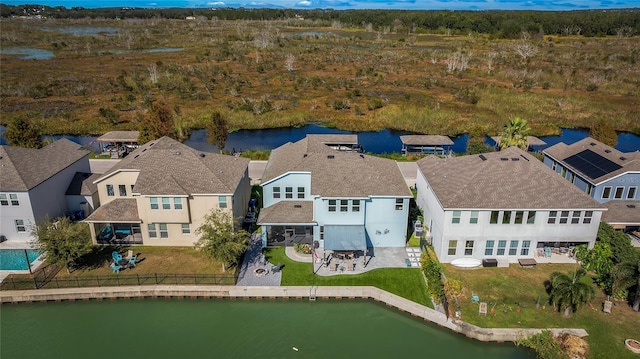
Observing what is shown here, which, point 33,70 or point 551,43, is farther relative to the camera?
point 551,43

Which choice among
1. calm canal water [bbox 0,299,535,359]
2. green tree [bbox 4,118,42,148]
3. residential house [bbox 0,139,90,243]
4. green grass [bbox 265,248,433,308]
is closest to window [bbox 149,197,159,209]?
calm canal water [bbox 0,299,535,359]

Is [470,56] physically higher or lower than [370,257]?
higher

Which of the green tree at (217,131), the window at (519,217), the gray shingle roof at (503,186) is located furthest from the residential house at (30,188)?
the window at (519,217)

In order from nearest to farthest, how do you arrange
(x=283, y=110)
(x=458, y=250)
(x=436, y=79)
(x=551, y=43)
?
(x=458, y=250) < (x=283, y=110) < (x=436, y=79) < (x=551, y=43)

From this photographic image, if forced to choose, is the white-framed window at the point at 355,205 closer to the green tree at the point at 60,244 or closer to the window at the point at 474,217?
the window at the point at 474,217

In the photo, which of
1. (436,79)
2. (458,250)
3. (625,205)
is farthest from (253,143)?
(436,79)

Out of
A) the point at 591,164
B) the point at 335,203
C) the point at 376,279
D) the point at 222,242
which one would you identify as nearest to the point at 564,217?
the point at 591,164

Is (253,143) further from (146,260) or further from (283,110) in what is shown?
(146,260)

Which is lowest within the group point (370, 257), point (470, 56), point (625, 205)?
point (370, 257)
